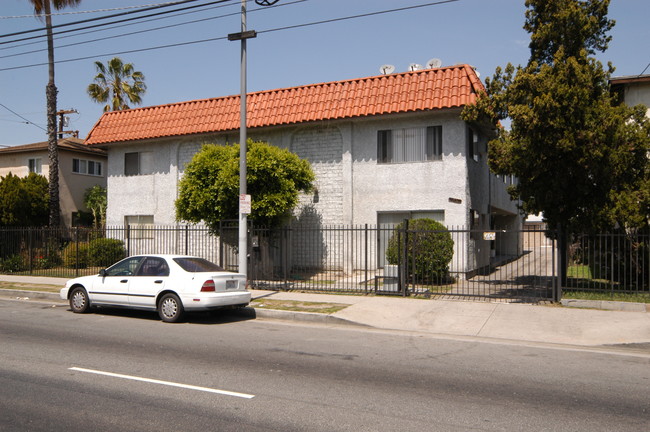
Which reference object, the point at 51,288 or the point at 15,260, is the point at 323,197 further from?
the point at 15,260

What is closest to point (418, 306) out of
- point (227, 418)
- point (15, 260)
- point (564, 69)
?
point (564, 69)

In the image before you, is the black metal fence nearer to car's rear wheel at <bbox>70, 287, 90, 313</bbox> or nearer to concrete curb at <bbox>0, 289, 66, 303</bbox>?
concrete curb at <bbox>0, 289, 66, 303</bbox>

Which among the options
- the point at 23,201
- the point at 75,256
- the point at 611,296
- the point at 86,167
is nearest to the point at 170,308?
the point at 611,296

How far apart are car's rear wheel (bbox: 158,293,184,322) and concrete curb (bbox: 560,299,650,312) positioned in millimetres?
8626

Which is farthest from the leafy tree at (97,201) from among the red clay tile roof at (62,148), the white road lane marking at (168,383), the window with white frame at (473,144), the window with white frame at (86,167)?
the white road lane marking at (168,383)

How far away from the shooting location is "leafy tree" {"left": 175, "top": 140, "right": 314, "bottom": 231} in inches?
672

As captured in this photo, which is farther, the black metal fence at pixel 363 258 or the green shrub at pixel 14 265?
the green shrub at pixel 14 265

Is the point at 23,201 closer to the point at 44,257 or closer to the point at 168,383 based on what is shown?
the point at 44,257

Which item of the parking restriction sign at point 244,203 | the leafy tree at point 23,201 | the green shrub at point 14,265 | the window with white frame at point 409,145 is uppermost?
the window with white frame at point 409,145

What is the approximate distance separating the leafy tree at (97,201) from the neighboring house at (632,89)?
2379cm

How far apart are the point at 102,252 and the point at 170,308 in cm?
1126

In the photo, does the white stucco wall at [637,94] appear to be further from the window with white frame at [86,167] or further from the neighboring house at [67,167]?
the window with white frame at [86,167]

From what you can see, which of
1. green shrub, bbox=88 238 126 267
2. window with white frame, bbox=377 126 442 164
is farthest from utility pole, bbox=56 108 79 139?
window with white frame, bbox=377 126 442 164

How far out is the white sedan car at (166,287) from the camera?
1122cm
